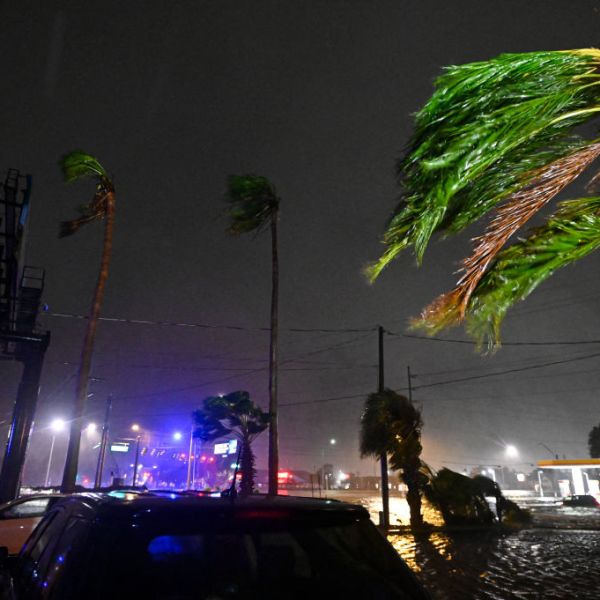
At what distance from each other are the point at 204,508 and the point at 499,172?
156 inches

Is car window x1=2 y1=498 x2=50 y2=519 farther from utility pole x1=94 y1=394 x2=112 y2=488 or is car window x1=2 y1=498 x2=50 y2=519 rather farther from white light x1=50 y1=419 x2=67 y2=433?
utility pole x1=94 y1=394 x2=112 y2=488

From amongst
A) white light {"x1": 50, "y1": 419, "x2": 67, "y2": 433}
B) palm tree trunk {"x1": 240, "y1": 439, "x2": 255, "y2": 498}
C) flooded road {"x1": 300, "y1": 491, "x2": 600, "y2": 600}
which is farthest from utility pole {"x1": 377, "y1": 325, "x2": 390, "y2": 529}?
white light {"x1": 50, "y1": 419, "x2": 67, "y2": 433}

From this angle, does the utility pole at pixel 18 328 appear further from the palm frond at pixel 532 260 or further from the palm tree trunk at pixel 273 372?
the palm frond at pixel 532 260

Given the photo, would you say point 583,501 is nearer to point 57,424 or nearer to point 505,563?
point 505,563

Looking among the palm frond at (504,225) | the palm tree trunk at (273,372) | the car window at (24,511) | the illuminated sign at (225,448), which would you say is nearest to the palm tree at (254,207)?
the palm tree trunk at (273,372)

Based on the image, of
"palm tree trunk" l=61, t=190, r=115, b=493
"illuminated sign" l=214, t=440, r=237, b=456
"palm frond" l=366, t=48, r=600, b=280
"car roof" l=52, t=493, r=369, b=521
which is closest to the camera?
"car roof" l=52, t=493, r=369, b=521

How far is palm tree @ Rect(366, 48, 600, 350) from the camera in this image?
377 centimetres

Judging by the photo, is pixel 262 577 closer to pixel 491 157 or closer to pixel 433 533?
pixel 491 157

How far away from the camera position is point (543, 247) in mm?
4379

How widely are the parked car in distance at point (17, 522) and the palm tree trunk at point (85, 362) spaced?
4.72 meters

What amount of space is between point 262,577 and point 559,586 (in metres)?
9.19

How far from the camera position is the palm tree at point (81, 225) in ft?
47.6

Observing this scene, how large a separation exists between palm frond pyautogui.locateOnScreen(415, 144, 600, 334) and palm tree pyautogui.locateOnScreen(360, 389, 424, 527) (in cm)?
1378

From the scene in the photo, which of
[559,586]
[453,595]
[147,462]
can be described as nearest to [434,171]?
[453,595]
